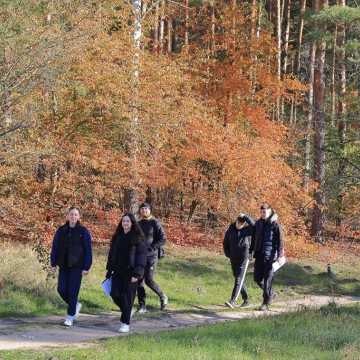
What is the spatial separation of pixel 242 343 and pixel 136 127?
9771mm

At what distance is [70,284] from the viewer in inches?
361

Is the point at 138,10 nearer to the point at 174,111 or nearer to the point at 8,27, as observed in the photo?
the point at 174,111

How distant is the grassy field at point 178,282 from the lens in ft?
35.4

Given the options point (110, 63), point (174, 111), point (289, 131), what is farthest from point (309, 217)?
point (110, 63)

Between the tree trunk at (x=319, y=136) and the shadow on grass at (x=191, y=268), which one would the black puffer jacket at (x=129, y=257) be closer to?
the shadow on grass at (x=191, y=268)

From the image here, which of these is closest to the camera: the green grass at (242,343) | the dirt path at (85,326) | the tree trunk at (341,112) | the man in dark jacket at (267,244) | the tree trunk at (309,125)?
the green grass at (242,343)

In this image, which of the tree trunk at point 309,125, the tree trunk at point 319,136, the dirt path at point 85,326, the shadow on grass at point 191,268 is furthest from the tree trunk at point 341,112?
the dirt path at point 85,326

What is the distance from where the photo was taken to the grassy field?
35.4 ft

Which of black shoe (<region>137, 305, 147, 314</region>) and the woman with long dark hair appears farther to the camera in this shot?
black shoe (<region>137, 305, 147, 314</region>)

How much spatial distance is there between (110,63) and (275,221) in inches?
292

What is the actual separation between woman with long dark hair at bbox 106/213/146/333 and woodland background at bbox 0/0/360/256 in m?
5.52

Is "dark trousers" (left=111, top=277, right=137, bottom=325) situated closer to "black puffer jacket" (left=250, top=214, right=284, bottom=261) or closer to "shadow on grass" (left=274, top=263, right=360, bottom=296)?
"black puffer jacket" (left=250, top=214, right=284, bottom=261)

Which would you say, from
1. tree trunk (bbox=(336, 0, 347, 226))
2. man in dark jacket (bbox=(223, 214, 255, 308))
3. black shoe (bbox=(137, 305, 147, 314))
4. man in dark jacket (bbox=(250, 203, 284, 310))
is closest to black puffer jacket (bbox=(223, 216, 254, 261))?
man in dark jacket (bbox=(223, 214, 255, 308))

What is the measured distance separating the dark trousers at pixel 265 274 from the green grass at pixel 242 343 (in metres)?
2.02
